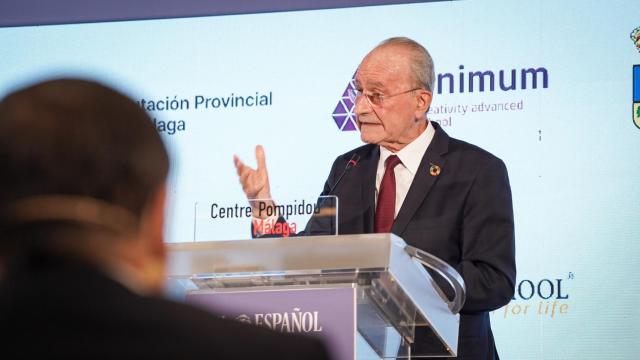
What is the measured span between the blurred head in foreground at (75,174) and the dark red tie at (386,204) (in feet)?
9.06

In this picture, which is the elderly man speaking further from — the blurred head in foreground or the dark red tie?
the blurred head in foreground

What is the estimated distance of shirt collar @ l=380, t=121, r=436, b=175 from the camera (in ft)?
13.2

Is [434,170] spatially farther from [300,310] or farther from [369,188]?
[300,310]

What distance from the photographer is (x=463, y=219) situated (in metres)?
3.77

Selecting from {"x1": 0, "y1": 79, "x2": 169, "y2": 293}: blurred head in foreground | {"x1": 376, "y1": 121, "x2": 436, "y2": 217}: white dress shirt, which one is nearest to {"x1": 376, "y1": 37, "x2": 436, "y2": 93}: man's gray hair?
{"x1": 376, "y1": 121, "x2": 436, "y2": 217}: white dress shirt

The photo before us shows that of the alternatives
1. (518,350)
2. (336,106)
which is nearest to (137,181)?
(518,350)

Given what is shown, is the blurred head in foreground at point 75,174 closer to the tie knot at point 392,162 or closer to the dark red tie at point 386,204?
the dark red tie at point 386,204

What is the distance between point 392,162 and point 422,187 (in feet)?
0.75

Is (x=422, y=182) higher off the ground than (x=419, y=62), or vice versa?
(x=419, y=62)

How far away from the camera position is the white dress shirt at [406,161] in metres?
3.95

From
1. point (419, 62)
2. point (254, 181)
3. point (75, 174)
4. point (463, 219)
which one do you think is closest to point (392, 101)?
point (419, 62)

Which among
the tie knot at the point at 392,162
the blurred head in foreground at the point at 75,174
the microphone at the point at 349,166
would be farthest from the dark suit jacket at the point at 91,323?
the tie knot at the point at 392,162

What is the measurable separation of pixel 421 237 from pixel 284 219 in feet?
2.90

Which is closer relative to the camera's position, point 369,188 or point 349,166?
point 349,166
